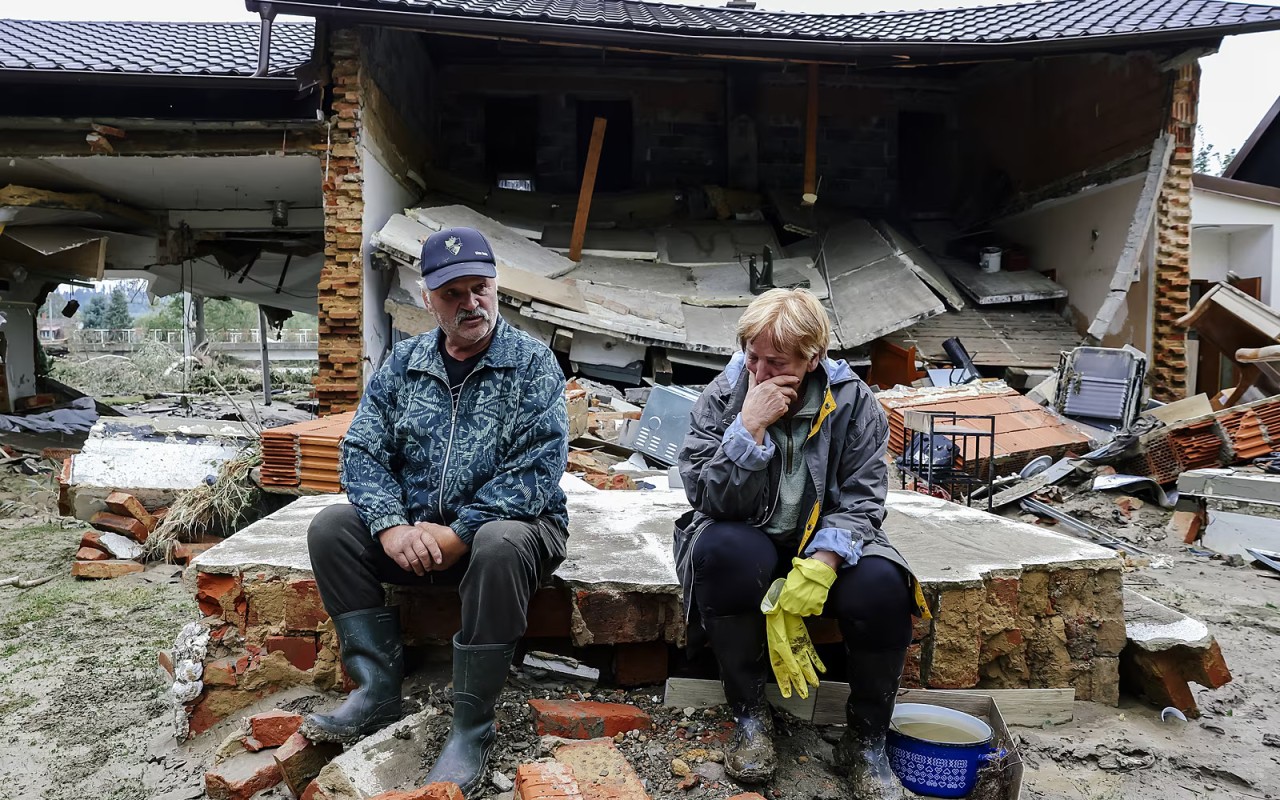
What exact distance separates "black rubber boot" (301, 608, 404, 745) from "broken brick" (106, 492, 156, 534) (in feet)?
14.4

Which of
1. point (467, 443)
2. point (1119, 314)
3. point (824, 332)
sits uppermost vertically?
point (1119, 314)

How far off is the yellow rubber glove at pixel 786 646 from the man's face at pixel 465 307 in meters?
1.22

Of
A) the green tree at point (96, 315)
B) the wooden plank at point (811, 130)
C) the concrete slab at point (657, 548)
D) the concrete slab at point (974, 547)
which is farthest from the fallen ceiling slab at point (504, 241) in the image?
the green tree at point (96, 315)

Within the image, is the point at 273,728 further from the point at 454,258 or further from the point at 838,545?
the point at 838,545

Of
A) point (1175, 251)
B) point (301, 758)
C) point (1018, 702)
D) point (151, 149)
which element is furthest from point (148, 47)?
point (1175, 251)

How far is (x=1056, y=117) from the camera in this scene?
36.0 ft

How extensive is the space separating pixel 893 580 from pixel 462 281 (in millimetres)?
1580

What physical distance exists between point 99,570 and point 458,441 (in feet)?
13.9

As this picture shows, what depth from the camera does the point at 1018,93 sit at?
11828 mm

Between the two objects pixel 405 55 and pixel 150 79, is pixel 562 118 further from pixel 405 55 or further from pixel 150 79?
pixel 150 79

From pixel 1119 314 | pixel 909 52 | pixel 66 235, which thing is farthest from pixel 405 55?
pixel 1119 314

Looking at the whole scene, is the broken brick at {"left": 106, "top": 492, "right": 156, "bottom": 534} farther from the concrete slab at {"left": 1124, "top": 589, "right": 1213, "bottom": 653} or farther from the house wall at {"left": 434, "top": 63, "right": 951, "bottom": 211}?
the house wall at {"left": 434, "top": 63, "right": 951, "bottom": 211}

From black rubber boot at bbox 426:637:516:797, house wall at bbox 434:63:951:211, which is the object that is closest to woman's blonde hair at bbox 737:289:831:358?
black rubber boot at bbox 426:637:516:797

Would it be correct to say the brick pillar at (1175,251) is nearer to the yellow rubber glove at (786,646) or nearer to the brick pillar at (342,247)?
the brick pillar at (342,247)
